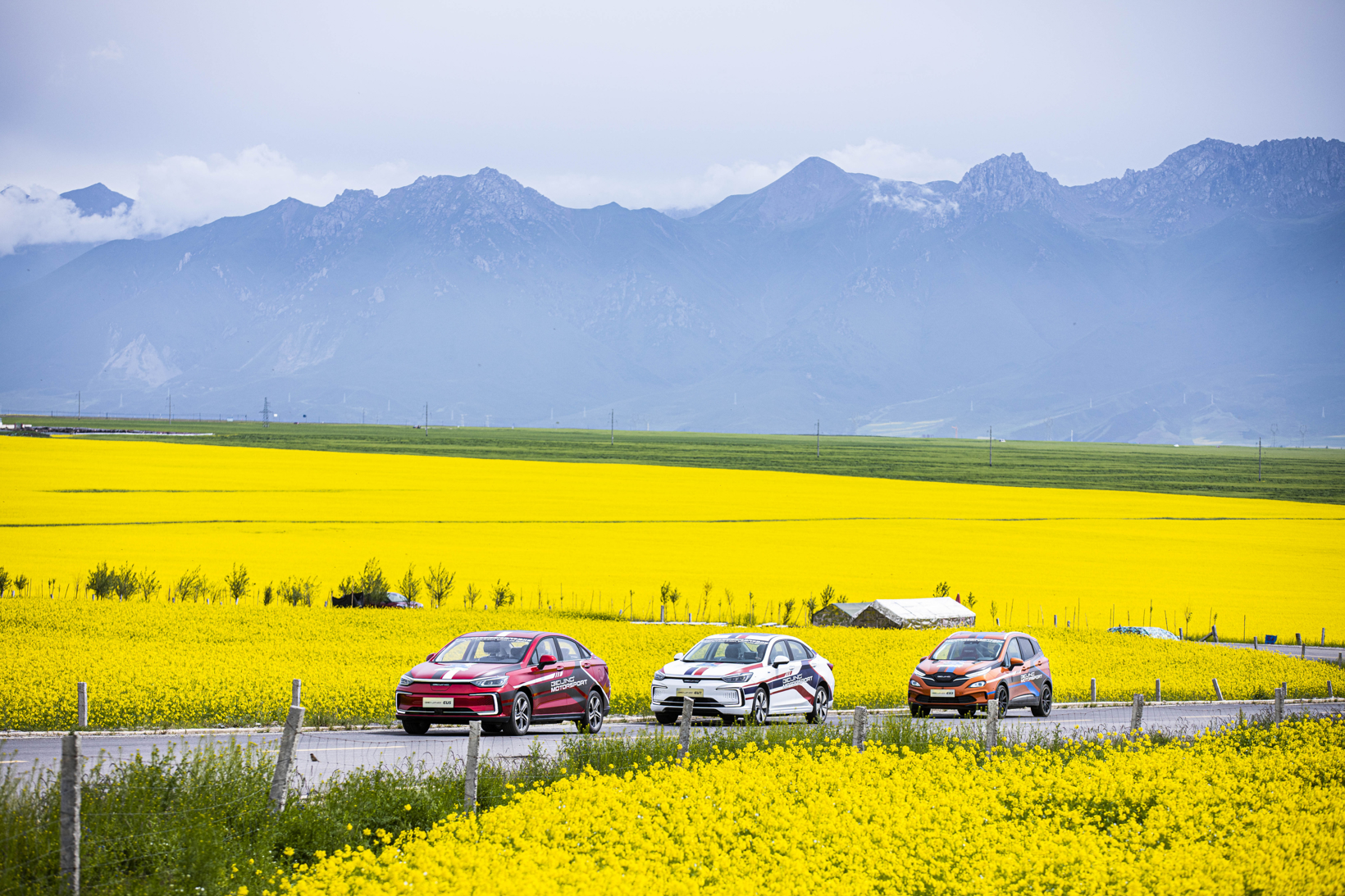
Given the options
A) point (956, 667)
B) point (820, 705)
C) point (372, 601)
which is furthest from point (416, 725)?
point (372, 601)

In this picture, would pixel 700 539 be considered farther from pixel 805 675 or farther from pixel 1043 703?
pixel 805 675

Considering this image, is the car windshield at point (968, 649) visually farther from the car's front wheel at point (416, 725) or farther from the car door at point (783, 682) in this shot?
the car's front wheel at point (416, 725)

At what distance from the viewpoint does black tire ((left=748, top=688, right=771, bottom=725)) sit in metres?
23.0

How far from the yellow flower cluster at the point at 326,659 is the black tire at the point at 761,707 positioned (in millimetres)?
3484

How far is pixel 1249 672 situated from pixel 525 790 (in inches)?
1090

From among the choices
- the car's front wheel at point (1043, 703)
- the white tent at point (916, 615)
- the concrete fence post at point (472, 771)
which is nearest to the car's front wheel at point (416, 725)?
the concrete fence post at point (472, 771)

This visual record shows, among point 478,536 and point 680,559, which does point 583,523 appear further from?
point 680,559

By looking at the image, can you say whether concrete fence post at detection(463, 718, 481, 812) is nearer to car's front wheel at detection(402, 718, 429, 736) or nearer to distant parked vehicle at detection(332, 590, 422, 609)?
car's front wheel at detection(402, 718, 429, 736)

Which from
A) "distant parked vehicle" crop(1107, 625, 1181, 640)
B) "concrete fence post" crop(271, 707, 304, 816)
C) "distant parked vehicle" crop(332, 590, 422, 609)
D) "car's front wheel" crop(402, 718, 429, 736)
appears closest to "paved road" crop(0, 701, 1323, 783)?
"car's front wheel" crop(402, 718, 429, 736)

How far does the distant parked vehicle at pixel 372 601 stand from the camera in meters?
39.3

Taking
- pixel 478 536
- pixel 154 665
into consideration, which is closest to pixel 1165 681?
pixel 154 665

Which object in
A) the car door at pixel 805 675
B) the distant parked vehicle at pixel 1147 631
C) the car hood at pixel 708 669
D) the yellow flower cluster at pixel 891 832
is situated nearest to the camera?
the yellow flower cluster at pixel 891 832

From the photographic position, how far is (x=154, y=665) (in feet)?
82.9

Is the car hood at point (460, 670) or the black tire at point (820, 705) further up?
the car hood at point (460, 670)
